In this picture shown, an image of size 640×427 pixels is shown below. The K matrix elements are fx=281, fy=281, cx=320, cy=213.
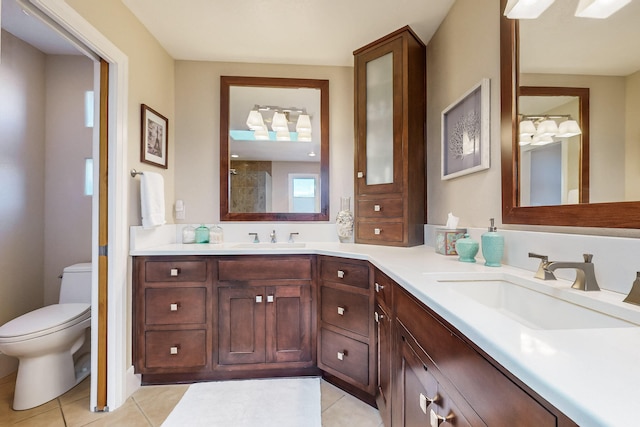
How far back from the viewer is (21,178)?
78.7 inches

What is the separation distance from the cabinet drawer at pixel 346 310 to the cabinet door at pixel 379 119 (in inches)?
30.2

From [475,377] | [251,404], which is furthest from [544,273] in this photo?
[251,404]

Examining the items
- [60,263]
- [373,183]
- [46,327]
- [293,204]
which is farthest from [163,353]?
[373,183]

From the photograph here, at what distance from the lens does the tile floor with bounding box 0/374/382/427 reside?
150 cm

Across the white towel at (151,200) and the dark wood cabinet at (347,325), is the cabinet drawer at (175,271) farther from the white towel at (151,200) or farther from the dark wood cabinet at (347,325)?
the dark wood cabinet at (347,325)

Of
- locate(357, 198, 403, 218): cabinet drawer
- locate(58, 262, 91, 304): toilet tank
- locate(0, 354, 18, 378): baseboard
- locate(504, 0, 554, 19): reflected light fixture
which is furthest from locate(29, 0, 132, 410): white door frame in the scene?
locate(504, 0, 554, 19): reflected light fixture

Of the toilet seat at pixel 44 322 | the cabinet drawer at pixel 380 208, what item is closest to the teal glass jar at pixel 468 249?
the cabinet drawer at pixel 380 208

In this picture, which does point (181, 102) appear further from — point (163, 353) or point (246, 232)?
point (163, 353)

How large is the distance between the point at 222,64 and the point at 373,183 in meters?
1.61

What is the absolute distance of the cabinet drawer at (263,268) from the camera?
6.03ft

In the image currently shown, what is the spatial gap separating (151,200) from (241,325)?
1.01m

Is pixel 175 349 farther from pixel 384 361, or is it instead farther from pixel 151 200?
pixel 384 361

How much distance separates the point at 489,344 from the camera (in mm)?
498

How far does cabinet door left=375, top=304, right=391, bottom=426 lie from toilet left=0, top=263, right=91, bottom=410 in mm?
1798
